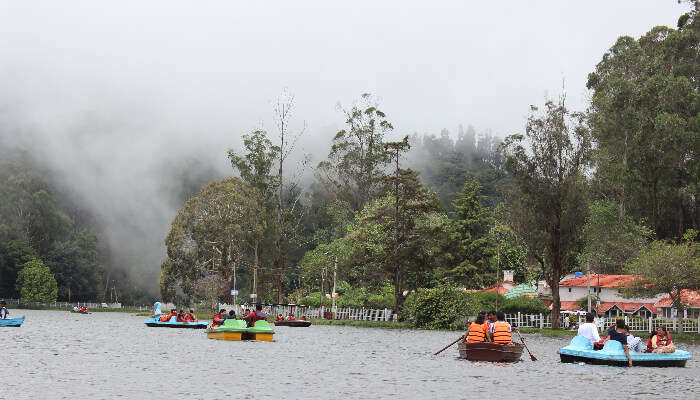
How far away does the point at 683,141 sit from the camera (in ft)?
230

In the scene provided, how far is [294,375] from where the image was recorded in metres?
25.9

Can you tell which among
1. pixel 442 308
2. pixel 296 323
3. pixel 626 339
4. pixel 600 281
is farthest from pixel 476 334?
pixel 600 281

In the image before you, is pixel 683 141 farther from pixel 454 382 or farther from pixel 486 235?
pixel 454 382

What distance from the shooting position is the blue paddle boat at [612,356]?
30.2 m

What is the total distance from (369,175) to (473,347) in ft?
226

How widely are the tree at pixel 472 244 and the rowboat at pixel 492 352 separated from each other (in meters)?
50.8

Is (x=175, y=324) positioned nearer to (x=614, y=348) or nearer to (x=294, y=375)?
(x=294, y=375)

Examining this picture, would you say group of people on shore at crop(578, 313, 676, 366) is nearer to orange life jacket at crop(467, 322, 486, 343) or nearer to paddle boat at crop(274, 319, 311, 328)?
orange life jacket at crop(467, 322, 486, 343)

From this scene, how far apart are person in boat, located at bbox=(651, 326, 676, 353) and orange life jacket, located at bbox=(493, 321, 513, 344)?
5.74 m

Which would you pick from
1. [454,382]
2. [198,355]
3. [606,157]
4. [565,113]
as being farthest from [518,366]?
[606,157]

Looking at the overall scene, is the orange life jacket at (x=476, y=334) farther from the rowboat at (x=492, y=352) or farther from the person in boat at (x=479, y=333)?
the rowboat at (x=492, y=352)

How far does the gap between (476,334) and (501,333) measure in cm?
103

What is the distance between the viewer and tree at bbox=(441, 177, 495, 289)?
8862cm

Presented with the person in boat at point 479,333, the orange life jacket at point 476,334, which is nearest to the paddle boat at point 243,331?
the person in boat at point 479,333
